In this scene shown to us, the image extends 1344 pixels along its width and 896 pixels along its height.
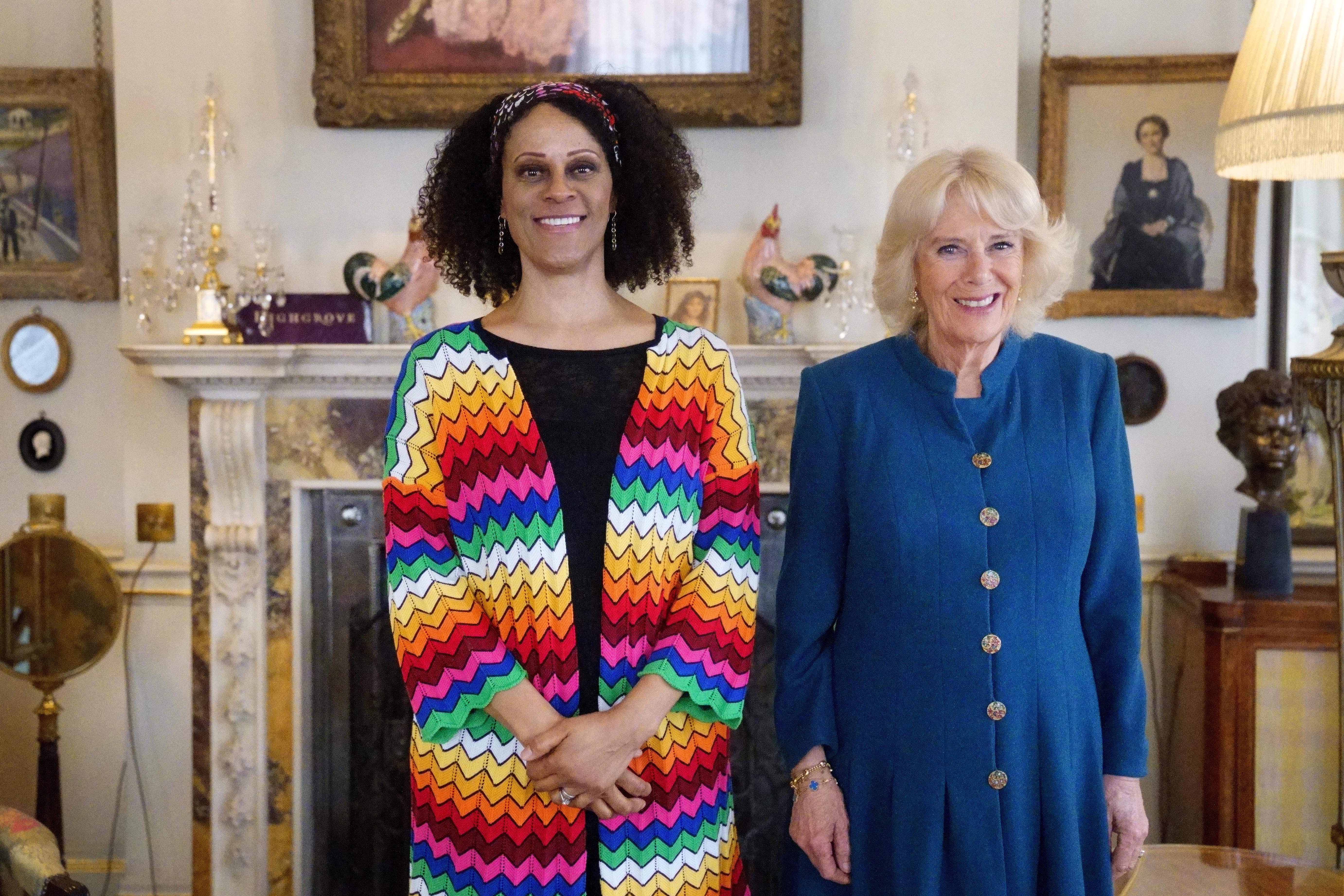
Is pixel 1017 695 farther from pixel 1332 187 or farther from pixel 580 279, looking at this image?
pixel 1332 187

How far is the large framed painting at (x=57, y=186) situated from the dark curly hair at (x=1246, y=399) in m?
2.52

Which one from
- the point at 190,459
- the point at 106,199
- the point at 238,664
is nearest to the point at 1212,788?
the point at 238,664

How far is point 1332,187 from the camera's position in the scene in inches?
105

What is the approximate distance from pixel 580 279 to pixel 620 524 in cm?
31

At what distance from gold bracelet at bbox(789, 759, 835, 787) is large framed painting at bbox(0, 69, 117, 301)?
→ 83.7 inches

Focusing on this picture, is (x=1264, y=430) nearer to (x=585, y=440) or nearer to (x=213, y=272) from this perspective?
(x=585, y=440)

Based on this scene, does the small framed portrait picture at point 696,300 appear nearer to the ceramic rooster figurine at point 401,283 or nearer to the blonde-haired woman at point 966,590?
the ceramic rooster figurine at point 401,283

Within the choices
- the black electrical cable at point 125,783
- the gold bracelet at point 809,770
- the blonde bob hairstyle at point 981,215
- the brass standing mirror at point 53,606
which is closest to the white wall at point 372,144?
the brass standing mirror at point 53,606

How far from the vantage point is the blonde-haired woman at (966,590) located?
127 cm

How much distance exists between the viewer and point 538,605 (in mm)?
1323

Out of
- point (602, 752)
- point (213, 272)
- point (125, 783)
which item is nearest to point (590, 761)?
A: point (602, 752)

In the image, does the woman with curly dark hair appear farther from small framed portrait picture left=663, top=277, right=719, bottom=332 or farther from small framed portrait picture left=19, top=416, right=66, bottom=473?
small framed portrait picture left=19, top=416, right=66, bottom=473

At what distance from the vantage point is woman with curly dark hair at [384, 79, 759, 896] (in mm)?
1323

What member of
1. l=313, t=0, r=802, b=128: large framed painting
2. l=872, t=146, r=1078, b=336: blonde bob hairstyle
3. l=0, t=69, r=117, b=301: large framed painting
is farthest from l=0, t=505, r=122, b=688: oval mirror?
l=872, t=146, r=1078, b=336: blonde bob hairstyle
